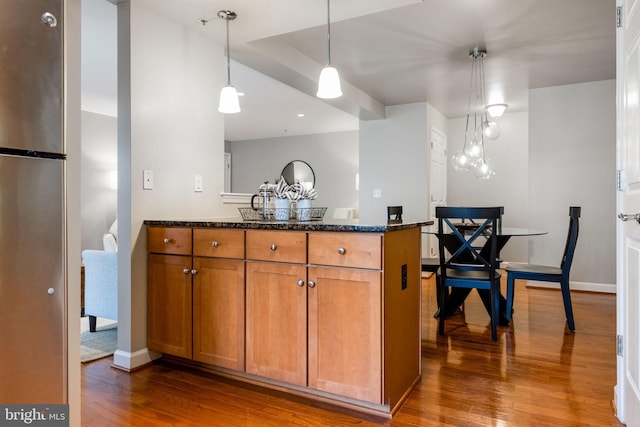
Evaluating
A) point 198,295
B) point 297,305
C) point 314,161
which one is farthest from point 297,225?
point 314,161

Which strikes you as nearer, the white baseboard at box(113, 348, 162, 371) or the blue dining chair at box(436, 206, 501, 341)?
the white baseboard at box(113, 348, 162, 371)

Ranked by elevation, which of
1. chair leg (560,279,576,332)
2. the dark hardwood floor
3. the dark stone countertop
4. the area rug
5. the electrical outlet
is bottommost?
the dark hardwood floor

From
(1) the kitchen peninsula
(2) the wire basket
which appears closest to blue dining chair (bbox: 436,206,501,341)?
(1) the kitchen peninsula

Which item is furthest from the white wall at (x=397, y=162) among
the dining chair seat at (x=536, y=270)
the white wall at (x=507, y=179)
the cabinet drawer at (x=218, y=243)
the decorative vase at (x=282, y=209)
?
the cabinet drawer at (x=218, y=243)

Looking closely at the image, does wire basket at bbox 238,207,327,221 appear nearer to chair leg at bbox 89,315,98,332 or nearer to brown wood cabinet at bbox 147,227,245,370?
brown wood cabinet at bbox 147,227,245,370

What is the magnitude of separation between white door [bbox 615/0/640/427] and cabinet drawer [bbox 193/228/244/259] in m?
1.68

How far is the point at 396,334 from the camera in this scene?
6.17ft

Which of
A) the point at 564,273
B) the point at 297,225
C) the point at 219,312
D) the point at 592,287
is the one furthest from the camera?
the point at 592,287

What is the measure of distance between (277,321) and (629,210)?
1579mm

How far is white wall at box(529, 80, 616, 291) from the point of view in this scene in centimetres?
446

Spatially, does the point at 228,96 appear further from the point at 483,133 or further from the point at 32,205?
the point at 483,133

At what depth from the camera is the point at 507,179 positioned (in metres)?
6.28

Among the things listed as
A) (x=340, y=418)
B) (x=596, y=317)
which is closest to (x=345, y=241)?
(x=340, y=418)

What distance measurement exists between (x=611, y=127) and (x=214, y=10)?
4269 mm
